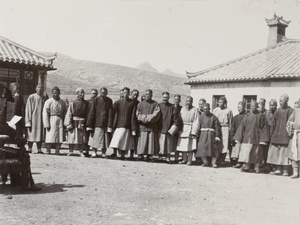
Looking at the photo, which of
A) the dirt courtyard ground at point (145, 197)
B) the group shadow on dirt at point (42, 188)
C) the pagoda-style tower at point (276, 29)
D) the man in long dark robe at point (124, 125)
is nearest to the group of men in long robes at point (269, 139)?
the dirt courtyard ground at point (145, 197)

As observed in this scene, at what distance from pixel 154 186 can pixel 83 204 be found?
1.89 m

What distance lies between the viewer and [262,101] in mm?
10562

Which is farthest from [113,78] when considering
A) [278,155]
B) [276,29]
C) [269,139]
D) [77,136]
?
[278,155]

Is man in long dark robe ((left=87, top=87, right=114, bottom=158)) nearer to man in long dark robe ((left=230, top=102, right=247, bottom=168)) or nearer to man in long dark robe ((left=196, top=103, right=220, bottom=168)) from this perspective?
man in long dark robe ((left=196, top=103, right=220, bottom=168))

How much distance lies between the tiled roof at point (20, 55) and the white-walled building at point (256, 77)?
24.9ft

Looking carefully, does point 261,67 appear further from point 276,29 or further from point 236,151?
point 236,151

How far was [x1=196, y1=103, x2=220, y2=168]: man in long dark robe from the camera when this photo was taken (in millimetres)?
10688

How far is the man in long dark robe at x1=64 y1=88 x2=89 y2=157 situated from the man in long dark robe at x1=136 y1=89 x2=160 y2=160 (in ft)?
4.57

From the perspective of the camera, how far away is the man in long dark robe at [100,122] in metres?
11.0

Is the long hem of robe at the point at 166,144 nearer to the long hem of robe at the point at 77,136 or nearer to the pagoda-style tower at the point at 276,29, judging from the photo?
the long hem of robe at the point at 77,136

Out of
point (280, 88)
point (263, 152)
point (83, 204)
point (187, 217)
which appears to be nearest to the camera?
point (187, 217)

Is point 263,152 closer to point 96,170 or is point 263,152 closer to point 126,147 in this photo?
point 126,147

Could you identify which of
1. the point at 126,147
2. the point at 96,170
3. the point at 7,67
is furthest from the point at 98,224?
the point at 7,67

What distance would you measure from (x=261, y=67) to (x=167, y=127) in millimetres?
9778
